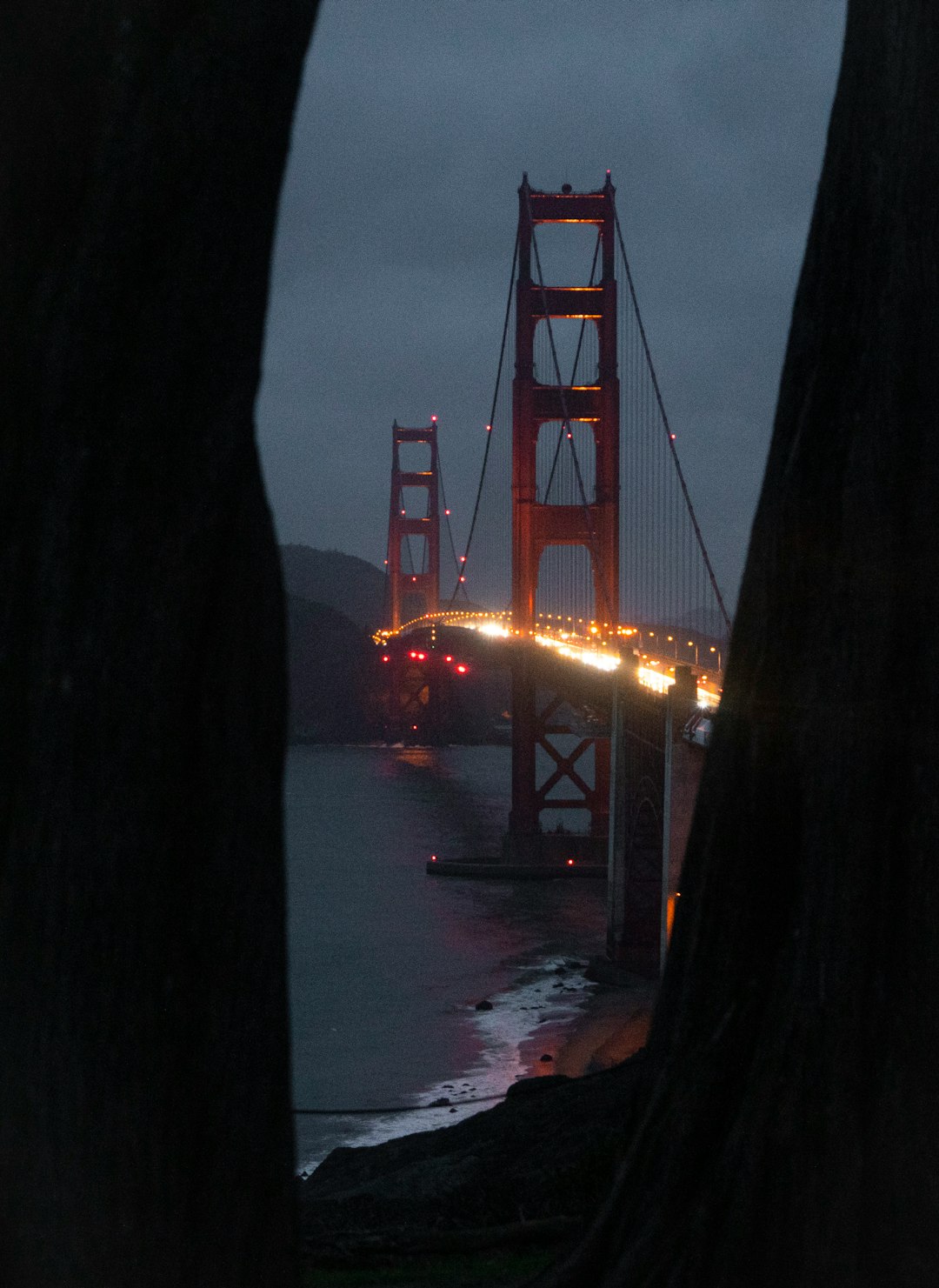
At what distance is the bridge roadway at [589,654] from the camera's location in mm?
27469

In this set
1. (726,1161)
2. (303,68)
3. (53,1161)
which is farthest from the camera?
(726,1161)

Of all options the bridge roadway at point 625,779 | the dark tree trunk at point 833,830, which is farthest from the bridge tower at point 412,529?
the dark tree trunk at point 833,830

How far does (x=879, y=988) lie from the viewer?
7.84ft

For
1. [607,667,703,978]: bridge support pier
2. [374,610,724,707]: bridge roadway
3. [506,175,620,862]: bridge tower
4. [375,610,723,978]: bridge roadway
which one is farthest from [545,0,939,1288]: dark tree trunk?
[506,175,620,862]: bridge tower

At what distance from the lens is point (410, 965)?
1077 inches

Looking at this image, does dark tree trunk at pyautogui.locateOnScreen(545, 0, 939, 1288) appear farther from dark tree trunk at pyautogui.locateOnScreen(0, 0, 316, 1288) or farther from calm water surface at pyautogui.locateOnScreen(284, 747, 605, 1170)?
calm water surface at pyautogui.locateOnScreen(284, 747, 605, 1170)

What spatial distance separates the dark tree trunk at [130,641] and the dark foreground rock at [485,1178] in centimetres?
289

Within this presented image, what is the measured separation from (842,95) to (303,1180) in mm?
11312

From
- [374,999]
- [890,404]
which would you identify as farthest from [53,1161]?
[374,999]

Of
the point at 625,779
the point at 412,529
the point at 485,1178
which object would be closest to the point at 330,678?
the point at 412,529

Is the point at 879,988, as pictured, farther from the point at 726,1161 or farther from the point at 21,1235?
the point at 21,1235

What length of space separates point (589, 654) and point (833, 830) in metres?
33.9

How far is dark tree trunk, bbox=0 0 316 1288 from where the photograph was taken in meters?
1.88

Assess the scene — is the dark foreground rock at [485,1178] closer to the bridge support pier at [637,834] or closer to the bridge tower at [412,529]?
the bridge support pier at [637,834]
